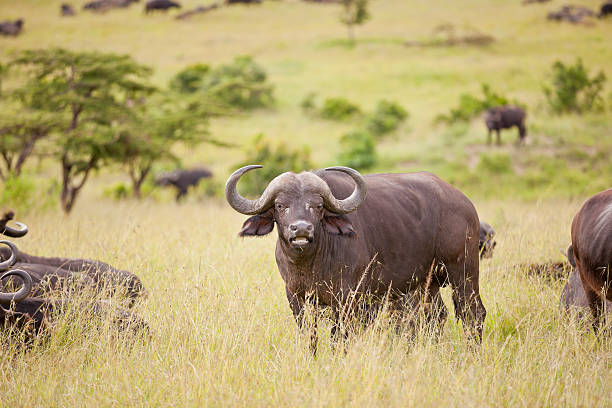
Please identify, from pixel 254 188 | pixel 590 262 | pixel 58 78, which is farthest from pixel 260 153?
pixel 590 262

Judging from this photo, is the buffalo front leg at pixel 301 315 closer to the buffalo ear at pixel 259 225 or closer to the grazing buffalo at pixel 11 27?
the buffalo ear at pixel 259 225

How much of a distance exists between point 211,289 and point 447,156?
1632 cm

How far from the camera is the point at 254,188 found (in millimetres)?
17422

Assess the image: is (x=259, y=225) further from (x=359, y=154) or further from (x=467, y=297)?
(x=359, y=154)

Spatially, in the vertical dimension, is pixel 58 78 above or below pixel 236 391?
above

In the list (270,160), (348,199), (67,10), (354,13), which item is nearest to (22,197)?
(270,160)

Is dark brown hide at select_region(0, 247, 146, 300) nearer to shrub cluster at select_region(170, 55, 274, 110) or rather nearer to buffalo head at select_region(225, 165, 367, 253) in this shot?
buffalo head at select_region(225, 165, 367, 253)

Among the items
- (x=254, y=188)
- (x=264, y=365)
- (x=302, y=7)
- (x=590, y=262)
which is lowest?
(x=254, y=188)

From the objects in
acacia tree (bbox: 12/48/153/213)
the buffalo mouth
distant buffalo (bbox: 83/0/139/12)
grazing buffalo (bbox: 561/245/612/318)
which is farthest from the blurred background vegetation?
the buffalo mouth

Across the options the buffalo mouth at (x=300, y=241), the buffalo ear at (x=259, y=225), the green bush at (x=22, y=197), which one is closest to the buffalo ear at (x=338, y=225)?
the buffalo mouth at (x=300, y=241)

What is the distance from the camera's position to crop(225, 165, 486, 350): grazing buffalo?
4.54 meters

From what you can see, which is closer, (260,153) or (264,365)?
(264,365)

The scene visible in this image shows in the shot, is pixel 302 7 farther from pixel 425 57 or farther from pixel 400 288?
pixel 400 288

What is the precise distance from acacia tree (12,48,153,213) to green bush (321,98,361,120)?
62.7ft
